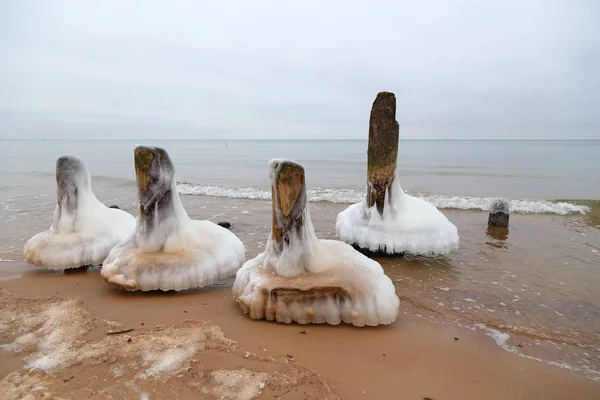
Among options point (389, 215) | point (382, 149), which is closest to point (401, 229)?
point (389, 215)

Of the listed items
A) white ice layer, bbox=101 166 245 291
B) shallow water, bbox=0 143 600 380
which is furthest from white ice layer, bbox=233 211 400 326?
shallow water, bbox=0 143 600 380

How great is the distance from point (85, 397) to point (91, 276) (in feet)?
11.1

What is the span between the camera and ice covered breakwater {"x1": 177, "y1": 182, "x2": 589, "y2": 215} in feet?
42.3

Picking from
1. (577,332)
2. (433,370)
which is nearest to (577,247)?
(577,332)

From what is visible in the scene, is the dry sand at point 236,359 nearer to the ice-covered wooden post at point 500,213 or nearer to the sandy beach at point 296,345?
the sandy beach at point 296,345

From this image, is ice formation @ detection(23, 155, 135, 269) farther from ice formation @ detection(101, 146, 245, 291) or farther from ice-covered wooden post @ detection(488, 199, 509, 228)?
ice-covered wooden post @ detection(488, 199, 509, 228)

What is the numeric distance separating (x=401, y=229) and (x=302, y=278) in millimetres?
3486

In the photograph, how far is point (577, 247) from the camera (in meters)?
8.33

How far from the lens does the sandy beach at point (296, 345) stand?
2945 mm

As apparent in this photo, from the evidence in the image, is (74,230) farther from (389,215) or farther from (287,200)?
(389,215)

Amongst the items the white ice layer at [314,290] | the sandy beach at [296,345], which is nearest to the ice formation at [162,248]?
the sandy beach at [296,345]

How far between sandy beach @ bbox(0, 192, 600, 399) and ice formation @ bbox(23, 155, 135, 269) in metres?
0.31

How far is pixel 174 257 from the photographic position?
496 centimetres

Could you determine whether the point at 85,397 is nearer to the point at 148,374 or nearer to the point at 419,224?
the point at 148,374
